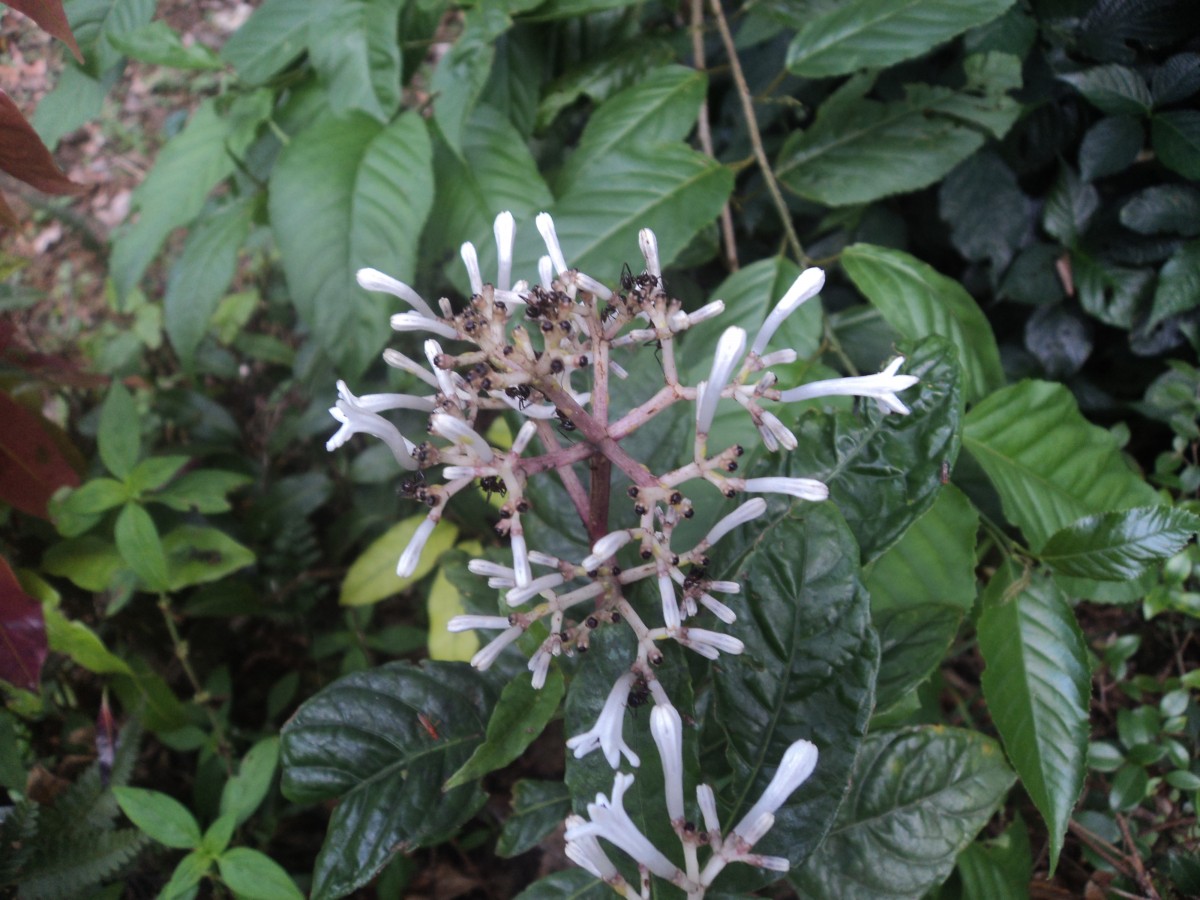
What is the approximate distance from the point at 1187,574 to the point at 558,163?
127 centimetres

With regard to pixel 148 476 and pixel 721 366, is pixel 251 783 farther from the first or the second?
pixel 721 366

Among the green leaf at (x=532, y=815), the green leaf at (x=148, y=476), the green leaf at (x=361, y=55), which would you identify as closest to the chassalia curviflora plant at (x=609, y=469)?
the green leaf at (x=532, y=815)

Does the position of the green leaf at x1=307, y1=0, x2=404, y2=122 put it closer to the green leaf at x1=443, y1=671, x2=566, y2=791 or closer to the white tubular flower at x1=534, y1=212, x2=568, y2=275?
the white tubular flower at x1=534, y1=212, x2=568, y2=275

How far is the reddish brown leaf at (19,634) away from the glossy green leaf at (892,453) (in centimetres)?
91

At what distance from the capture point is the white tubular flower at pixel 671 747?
573 millimetres

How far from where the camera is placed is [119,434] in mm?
1296

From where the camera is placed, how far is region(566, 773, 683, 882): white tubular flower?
0.55m

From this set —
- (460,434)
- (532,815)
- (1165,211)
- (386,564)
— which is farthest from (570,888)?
(1165,211)

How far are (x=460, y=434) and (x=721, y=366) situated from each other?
0.19m

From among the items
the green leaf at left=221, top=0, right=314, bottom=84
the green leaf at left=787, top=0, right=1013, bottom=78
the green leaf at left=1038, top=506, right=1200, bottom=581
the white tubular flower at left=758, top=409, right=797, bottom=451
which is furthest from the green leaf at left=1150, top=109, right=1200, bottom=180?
the green leaf at left=221, top=0, right=314, bottom=84

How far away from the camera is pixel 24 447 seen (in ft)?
3.95

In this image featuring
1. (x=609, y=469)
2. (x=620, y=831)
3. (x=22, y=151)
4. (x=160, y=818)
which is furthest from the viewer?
(x=160, y=818)

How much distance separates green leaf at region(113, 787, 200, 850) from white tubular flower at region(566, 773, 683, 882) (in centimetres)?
65

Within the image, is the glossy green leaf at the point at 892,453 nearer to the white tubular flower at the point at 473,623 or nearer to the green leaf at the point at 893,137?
the white tubular flower at the point at 473,623
